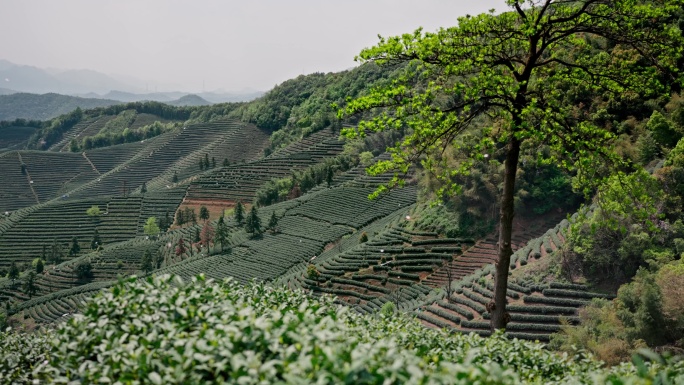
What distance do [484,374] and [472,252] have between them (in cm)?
3756

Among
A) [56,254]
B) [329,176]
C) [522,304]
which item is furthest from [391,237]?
[56,254]

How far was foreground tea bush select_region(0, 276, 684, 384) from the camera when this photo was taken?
305cm

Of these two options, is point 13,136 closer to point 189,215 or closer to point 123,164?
point 123,164

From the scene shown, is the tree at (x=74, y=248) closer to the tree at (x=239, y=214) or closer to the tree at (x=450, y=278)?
the tree at (x=239, y=214)

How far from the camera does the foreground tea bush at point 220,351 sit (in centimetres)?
305

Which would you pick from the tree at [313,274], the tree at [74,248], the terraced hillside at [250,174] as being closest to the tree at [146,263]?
the tree at [74,248]

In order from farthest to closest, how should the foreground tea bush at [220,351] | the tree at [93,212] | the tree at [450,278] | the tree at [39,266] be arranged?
the tree at [93,212] < the tree at [39,266] < the tree at [450,278] < the foreground tea bush at [220,351]

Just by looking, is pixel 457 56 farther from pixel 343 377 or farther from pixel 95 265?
pixel 95 265

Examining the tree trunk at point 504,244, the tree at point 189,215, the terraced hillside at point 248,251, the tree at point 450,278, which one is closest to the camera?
the tree trunk at point 504,244

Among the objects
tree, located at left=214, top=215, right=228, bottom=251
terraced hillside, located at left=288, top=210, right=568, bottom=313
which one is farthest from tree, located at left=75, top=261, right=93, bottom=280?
terraced hillside, located at left=288, top=210, right=568, bottom=313

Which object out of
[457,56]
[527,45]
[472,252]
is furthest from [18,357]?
[472,252]

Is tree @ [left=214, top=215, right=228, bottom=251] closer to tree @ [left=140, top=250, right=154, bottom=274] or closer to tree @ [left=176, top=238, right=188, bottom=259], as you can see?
tree @ [left=176, top=238, right=188, bottom=259]

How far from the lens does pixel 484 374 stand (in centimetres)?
314

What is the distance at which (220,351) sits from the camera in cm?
342
